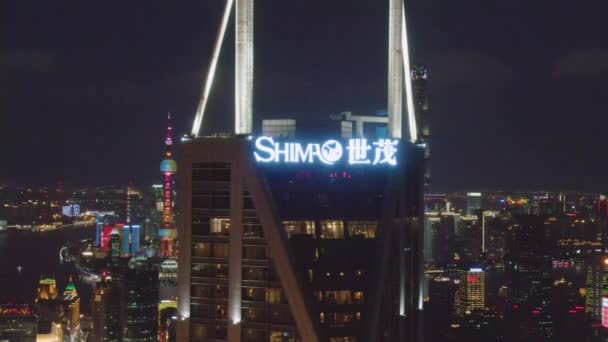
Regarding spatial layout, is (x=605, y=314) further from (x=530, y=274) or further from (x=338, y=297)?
(x=338, y=297)

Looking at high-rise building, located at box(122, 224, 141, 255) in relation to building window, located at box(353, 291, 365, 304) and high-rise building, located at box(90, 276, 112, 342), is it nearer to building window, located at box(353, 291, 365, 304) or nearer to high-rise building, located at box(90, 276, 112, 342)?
high-rise building, located at box(90, 276, 112, 342)

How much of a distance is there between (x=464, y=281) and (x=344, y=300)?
193 feet

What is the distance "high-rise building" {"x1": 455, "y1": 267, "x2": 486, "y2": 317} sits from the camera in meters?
72.0

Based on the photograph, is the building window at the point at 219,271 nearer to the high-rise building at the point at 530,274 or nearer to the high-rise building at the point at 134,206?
the high-rise building at the point at 530,274

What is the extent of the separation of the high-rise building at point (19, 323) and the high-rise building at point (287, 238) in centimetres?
5581

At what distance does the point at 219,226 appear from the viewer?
17.9 m

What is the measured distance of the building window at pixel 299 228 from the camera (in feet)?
58.5

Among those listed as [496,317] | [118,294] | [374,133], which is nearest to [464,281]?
[496,317]

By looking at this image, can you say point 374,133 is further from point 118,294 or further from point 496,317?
point 118,294

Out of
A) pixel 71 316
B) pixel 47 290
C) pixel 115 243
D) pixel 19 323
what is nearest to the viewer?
pixel 19 323

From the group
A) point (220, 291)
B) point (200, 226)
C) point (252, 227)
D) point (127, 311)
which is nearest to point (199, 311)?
point (220, 291)

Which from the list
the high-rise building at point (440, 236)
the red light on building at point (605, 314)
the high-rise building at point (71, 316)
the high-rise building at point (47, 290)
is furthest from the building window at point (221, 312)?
the high-rise building at point (440, 236)

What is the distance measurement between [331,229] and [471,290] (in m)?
59.1

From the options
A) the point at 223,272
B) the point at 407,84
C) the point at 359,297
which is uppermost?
the point at 407,84
